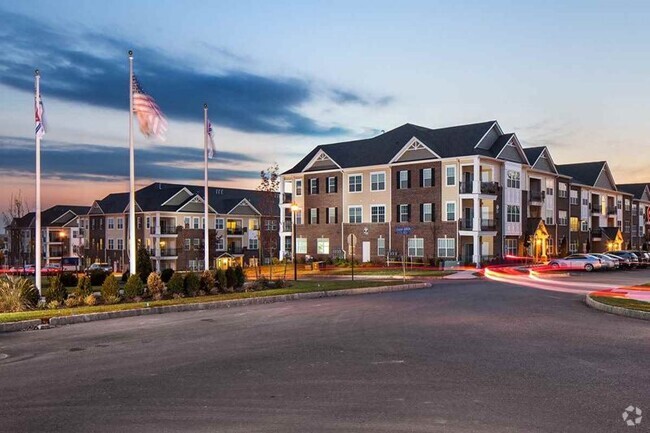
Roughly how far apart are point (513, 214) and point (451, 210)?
8.04 meters

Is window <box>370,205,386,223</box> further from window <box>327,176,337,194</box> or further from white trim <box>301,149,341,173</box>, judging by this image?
white trim <box>301,149,341,173</box>

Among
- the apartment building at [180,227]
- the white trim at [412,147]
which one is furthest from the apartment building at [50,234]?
the white trim at [412,147]

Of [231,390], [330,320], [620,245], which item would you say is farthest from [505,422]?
[620,245]

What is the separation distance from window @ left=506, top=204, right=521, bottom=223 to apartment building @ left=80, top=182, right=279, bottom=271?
2955 cm

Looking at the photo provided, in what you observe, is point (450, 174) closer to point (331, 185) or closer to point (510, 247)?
point (510, 247)

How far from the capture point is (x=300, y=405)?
8266 millimetres

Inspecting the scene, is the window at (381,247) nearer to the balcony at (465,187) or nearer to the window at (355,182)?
the window at (355,182)

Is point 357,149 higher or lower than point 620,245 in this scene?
higher

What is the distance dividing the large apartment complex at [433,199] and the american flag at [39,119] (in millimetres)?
30265

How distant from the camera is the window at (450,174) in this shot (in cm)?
5359

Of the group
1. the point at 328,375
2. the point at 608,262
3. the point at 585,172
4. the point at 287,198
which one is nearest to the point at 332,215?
the point at 287,198

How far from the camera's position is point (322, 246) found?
6316 cm

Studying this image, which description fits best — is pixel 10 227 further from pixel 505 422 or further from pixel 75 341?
pixel 505 422

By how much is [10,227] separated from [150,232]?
150 ft
